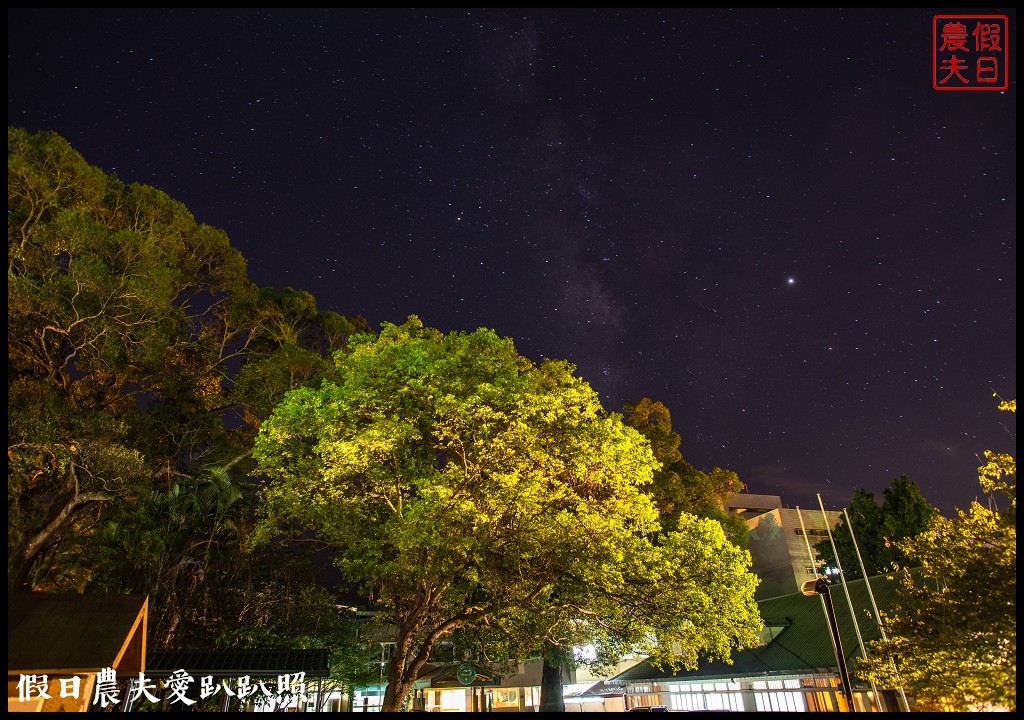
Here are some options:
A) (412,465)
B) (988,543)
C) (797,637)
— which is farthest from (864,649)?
(412,465)

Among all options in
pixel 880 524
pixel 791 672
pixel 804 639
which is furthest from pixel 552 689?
pixel 880 524

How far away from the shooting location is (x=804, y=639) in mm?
24484

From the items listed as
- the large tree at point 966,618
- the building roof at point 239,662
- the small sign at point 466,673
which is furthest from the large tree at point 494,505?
the small sign at point 466,673

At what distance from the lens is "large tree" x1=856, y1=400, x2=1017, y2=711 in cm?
1098

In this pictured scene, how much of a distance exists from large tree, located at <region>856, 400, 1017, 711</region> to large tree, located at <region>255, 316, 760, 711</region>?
479 centimetres

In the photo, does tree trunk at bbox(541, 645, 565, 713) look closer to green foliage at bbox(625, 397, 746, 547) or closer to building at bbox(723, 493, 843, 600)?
green foliage at bbox(625, 397, 746, 547)

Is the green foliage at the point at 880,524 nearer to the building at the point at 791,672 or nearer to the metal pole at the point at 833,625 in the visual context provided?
the building at the point at 791,672

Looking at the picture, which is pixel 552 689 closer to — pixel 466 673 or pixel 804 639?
pixel 466 673

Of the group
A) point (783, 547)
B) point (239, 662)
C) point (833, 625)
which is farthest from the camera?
point (783, 547)

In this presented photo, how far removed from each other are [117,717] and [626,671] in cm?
2917

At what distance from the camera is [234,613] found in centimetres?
2261

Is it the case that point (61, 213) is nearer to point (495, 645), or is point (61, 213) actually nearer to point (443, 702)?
point (495, 645)

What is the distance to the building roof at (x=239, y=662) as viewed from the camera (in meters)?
14.9

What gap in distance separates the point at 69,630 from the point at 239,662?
4864 millimetres
